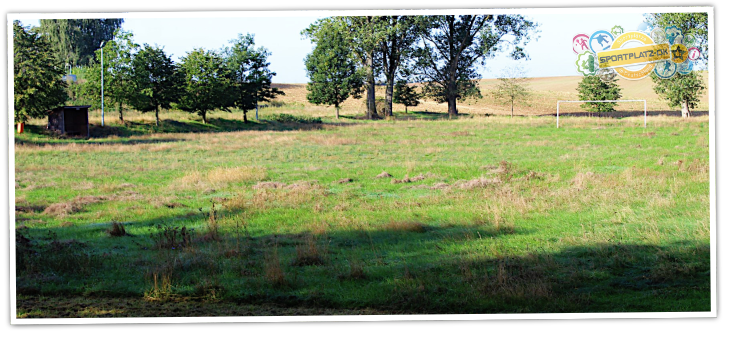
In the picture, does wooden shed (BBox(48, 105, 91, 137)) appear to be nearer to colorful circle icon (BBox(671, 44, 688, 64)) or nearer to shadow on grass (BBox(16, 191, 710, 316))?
shadow on grass (BBox(16, 191, 710, 316))

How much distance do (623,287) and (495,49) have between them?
9754 millimetres

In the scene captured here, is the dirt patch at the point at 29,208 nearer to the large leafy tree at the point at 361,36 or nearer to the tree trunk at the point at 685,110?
the large leafy tree at the point at 361,36

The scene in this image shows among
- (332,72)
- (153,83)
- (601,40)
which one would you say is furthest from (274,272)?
(153,83)

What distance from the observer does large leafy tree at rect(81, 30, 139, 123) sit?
14812 millimetres

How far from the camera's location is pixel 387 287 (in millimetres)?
7719

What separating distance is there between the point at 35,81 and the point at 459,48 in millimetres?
11398

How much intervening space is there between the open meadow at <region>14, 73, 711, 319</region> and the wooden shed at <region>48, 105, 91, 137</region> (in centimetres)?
29

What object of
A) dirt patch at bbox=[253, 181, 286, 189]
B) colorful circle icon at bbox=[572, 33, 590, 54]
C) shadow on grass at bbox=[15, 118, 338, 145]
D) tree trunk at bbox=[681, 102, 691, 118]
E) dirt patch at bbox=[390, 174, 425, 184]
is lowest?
dirt patch at bbox=[253, 181, 286, 189]

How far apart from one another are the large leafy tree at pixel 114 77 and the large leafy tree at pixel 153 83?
9.0 inches

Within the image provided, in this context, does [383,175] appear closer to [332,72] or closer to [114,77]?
[332,72]

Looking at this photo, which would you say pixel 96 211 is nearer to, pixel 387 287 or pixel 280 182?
pixel 280 182

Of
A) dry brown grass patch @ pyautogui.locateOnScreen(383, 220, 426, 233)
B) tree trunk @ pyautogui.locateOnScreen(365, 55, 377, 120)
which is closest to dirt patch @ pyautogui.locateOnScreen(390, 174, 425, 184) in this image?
tree trunk @ pyautogui.locateOnScreen(365, 55, 377, 120)

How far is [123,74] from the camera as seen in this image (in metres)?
18.4

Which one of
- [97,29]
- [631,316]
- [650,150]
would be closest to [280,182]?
[97,29]
